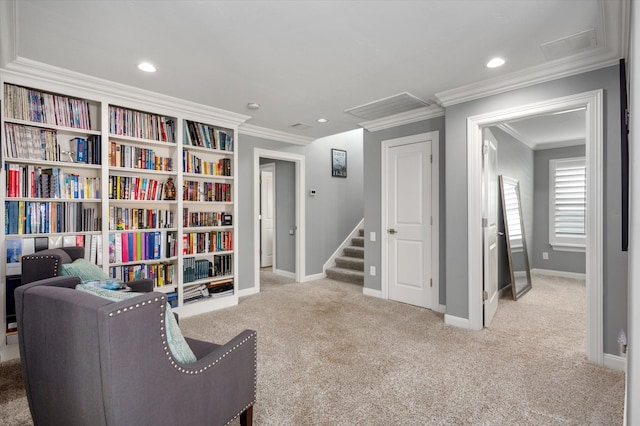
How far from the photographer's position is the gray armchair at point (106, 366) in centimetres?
106

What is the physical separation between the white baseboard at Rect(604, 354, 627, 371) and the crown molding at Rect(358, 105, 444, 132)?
267 centimetres

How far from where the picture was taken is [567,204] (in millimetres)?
5691

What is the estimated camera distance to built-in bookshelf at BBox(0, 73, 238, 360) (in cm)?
267

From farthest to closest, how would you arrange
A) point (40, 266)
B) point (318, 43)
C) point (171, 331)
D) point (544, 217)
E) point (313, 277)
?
point (544, 217) < point (313, 277) < point (318, 43) < point (40, 266) < point (171, 331)

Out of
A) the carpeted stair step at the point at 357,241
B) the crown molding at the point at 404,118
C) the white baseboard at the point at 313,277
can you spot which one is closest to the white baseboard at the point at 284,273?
the white baseboard at the point at 313,277

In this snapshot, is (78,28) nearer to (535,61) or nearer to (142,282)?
(142,282)

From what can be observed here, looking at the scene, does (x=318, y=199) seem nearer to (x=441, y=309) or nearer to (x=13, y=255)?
(x=441, y=309)

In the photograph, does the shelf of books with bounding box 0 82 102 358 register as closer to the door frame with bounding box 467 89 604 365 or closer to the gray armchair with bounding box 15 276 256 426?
the gray armchair with bounding box 15 276 256 426

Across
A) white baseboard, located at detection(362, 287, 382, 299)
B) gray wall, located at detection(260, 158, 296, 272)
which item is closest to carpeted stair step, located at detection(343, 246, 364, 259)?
gray wall, located at detection(260, 158, 296, 272)

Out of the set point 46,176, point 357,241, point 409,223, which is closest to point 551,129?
point 409,223

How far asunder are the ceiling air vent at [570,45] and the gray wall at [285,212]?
3868mm

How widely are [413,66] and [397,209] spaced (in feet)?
6.27

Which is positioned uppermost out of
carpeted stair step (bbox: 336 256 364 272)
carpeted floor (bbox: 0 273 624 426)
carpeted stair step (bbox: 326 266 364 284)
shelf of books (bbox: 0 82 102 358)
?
shelf of books (bbox: 0 82 102 358)

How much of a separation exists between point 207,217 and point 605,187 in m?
3.88
